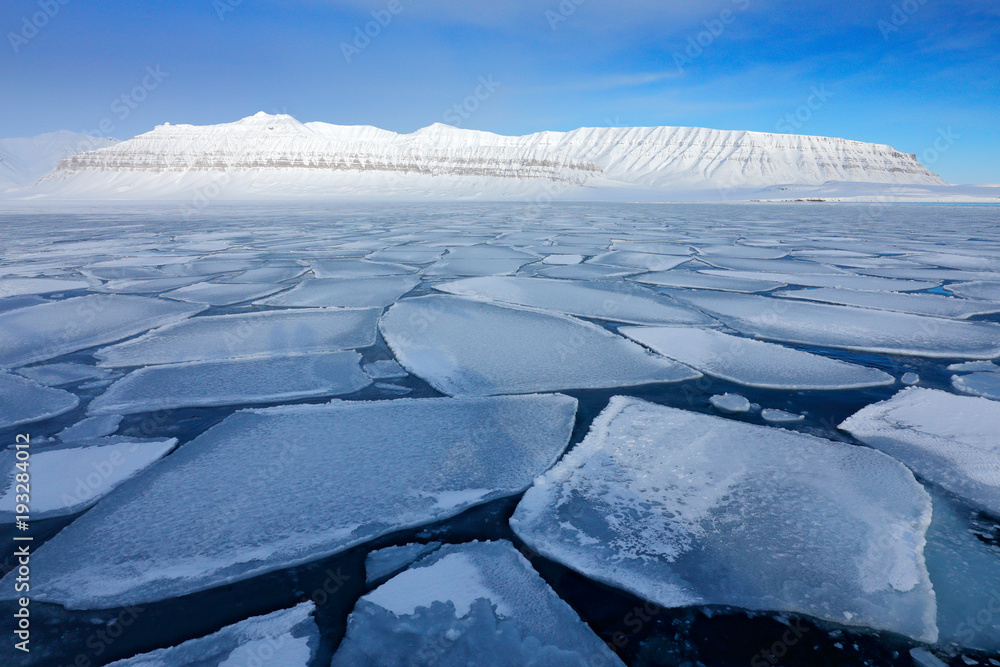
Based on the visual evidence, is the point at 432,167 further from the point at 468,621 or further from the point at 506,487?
the point at 468,621

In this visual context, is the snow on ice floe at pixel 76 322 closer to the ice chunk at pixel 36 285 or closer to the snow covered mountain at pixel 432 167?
the ice chunk at pixel 36 285

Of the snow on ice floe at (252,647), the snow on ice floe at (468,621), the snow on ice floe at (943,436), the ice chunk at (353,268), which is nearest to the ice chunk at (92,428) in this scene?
the snow on ice floe at (252,647)

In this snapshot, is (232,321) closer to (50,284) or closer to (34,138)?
(50,284)

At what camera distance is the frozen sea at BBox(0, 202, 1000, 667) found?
82 centimetres

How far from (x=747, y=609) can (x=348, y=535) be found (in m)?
0.76

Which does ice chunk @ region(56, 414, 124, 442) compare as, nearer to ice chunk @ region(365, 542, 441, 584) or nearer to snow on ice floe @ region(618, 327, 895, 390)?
ice chunk @ region(365, 542, 441, 584)

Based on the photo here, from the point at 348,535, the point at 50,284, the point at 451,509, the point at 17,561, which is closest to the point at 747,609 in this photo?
the point at 451,509

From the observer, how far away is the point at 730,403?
1.63m

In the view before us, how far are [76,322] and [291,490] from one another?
7.38 feet

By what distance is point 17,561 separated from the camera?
958 mm

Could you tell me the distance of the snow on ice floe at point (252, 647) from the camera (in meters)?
0.75

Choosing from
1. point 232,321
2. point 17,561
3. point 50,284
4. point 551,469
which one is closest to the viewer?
point 17,561

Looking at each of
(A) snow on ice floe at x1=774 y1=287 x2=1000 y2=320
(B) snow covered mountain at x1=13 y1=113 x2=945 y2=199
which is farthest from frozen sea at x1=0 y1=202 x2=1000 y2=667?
(B) snow covered mountain at x1=13 y1=113 x2=945 y2=199

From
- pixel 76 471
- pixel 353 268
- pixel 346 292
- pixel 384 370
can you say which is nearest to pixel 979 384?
pixel 384 370
